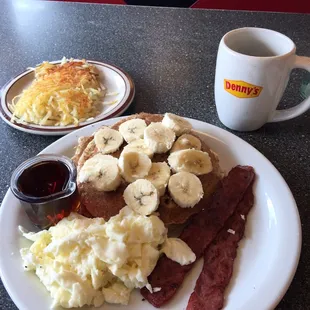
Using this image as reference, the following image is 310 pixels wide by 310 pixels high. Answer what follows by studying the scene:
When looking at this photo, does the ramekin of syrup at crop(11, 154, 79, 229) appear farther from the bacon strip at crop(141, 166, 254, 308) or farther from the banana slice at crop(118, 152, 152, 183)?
the bacon strip at crop(141, 166, 254, 308)

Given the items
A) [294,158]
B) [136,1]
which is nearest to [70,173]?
[294,158]

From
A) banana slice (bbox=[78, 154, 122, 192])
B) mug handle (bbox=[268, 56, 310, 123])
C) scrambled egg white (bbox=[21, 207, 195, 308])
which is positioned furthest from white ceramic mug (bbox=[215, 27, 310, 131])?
scrambled egg white (bbox=[21, 207, 195, 308])

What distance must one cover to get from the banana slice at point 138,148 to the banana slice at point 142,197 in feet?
0.39

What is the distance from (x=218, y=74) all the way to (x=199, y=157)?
35 centimetres

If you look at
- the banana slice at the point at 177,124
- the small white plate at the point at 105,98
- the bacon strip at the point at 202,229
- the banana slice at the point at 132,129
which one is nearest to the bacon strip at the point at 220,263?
the bacon strip at the point at 202,229

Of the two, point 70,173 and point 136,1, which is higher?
point 70,173

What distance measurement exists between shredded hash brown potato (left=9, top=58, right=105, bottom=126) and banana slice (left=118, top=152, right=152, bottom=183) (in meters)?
0.38

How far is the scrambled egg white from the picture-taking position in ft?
3.01

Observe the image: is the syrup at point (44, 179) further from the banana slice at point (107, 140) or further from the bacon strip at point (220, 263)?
the bacon strip at point (220, 263)

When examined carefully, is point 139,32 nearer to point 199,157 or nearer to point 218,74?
point 218,74

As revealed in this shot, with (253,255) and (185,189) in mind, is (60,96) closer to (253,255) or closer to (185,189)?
(185,189)

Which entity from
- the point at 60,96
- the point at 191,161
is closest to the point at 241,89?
the point at 191,161

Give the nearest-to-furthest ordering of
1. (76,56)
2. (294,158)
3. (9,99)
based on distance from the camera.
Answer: (294,158), (9,99), (76,56)

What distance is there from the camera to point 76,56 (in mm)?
1968
